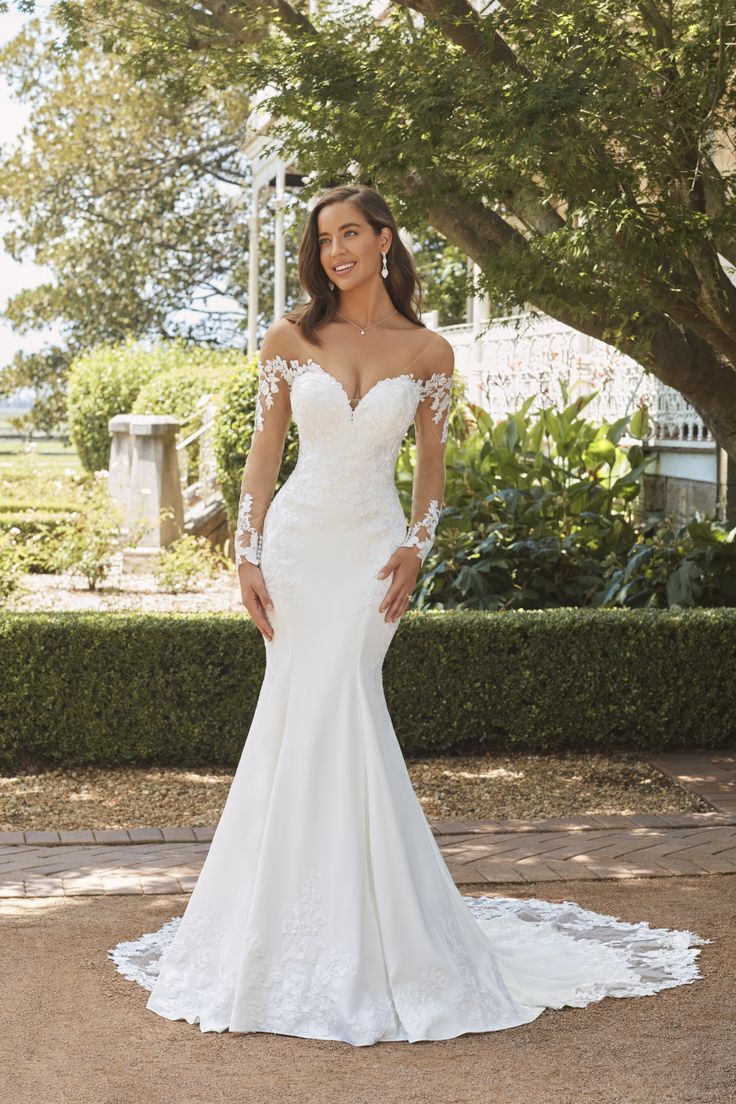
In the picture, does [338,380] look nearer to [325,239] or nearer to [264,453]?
[264,453]

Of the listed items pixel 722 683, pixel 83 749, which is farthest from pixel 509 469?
pixel 83 749

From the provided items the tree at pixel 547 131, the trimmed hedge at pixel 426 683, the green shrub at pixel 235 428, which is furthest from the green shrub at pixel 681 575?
the green shrub at pixel 235 428

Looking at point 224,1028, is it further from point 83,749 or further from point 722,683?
point 722,683

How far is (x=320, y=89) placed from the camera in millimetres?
5723

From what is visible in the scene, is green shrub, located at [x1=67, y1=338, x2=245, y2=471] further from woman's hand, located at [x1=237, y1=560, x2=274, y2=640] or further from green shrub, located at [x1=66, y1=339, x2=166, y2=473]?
woman's hand, located at [x1=237, y1=560, x2=274, y2=640]

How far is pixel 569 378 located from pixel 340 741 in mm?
8911

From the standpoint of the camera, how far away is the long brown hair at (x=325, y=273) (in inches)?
155

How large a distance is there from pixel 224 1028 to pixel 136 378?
1866cm

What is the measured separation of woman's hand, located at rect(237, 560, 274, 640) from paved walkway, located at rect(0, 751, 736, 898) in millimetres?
1393

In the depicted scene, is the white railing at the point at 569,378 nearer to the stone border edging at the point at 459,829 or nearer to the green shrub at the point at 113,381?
the stone border edging at the point at 459,829

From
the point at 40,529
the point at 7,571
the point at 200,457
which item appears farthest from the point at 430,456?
the point at 200,457

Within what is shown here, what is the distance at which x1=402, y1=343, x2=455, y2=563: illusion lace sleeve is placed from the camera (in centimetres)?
402

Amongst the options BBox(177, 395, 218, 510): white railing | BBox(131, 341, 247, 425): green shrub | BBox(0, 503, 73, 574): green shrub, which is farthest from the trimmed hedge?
BBox(131, 341, 247, 425): green shrub

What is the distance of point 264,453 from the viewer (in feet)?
13.1
